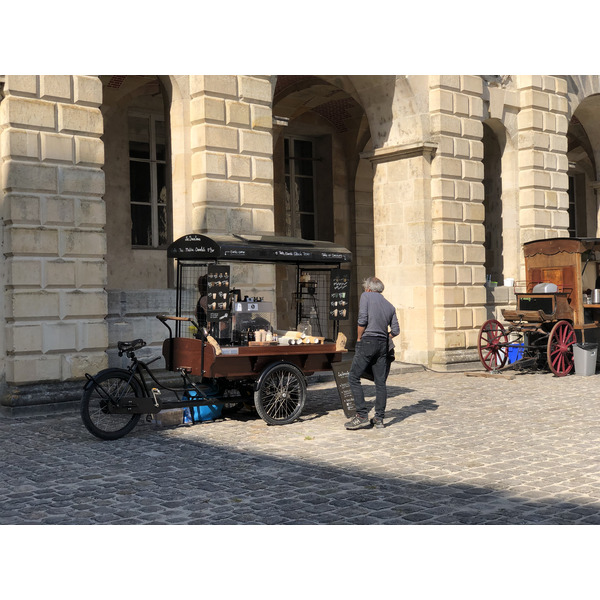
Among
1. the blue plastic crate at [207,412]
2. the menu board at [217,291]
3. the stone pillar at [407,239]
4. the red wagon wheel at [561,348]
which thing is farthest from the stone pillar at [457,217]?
the menu board at [217,291]

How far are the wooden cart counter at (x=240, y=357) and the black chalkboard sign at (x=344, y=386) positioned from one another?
13.2 inches

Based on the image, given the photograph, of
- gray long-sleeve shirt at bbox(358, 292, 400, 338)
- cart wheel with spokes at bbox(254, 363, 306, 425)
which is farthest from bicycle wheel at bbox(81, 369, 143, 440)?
gray long-sleeve shirt at bbox(358, 292, 400, 338)

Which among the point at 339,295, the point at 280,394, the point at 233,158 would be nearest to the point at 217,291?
the point at 280,394

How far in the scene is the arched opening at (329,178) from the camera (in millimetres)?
19703

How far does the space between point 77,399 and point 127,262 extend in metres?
5.99

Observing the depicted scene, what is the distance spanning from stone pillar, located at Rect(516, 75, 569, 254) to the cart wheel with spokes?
9215 mm

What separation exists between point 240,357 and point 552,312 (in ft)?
23.5

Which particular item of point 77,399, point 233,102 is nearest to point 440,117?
point 233,102

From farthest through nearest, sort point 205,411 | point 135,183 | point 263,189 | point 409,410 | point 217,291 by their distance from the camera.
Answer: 1. point 135,183
2. point 263,189
3. point 409,410
4. point 205,411
5. point 217,291

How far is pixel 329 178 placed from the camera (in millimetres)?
20188

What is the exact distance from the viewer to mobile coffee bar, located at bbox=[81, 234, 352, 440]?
8.41 metres

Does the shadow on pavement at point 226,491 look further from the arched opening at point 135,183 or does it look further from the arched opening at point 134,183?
the arched opening at point 135,183

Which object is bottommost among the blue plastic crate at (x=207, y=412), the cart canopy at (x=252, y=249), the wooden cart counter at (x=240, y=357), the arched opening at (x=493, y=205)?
the blue plastic crate at (x=207, y=412)

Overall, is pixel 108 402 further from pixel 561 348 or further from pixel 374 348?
pixel 561 348
